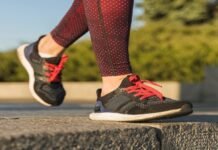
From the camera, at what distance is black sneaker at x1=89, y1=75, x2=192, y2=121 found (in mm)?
2391

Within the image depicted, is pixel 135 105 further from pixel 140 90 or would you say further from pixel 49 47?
pixel 49 47

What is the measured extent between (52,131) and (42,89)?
145 centimetres

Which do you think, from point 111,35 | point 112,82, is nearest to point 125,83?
point 112,82

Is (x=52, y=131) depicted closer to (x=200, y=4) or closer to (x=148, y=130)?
(x=148, y=130)

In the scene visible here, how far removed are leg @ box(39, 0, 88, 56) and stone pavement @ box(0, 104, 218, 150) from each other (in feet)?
2.89

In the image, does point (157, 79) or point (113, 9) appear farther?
point (157, 79)

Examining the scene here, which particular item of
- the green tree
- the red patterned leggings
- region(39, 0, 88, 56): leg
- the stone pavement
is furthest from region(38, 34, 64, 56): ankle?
the green tree

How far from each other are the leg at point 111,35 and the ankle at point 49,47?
2.79ft

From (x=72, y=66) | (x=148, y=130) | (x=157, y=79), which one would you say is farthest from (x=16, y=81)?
(x=148, y=130)

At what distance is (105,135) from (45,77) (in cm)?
138

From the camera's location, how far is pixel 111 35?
8.25 ft

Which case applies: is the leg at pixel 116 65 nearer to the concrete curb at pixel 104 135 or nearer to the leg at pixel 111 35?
the leg at pixel 111 35

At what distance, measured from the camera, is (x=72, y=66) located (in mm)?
14758

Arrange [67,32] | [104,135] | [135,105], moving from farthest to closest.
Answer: [67,32] → [135,105] → [104,135]
